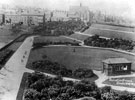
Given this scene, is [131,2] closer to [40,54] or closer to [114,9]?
[114,9]

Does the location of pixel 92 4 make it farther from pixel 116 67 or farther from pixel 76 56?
pixel 116 67

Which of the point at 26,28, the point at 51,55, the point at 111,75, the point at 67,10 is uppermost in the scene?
the point at 67,10

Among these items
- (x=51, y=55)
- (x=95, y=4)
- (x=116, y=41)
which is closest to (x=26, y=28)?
(x=51, y=55)

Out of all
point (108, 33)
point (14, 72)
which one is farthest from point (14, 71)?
point (108, 33)

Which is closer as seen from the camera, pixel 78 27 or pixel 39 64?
pixel 39 64

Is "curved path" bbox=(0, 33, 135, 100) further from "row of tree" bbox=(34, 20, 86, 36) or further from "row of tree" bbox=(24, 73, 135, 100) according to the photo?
"row of tree" bbox=(34, 20, 86, 36)

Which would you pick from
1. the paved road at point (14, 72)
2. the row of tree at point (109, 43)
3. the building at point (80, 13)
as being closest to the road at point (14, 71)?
the paved road at point (14, 72)

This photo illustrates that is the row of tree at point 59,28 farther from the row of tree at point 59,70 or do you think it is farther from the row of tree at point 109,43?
the row of tree at point 59,70
